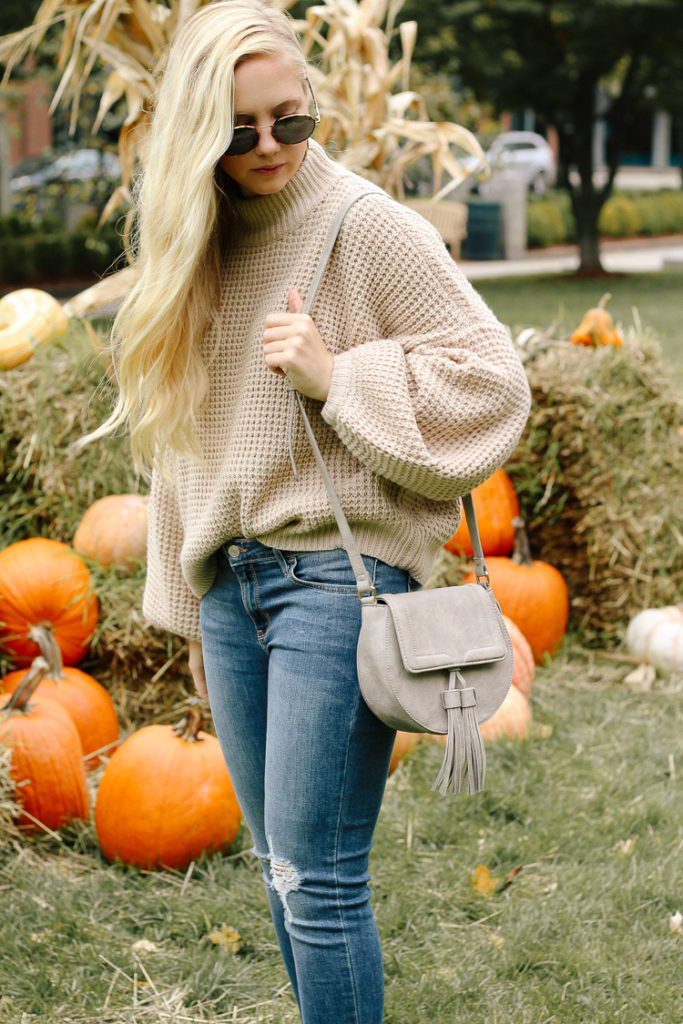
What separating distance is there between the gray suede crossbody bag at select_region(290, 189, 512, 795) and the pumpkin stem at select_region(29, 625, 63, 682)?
2.04 metres

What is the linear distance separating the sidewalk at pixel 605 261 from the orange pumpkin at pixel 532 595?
12.6 m

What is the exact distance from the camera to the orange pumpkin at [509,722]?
3.68m

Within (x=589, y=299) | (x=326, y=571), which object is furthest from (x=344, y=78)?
(x=589, y=299)

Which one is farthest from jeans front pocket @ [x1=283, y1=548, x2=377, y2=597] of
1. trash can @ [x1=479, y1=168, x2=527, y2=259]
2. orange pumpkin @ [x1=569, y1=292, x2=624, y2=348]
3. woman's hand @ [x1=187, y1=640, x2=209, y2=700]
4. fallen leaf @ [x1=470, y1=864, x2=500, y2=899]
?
trash can @ [x1=479, y1=168, x2=527, y2=259]

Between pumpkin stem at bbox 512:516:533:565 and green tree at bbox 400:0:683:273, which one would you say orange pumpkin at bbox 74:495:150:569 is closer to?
pumpkin stem at bbox 512:516:533:565

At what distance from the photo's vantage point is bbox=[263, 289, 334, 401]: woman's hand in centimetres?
166

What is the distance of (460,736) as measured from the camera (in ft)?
5.60

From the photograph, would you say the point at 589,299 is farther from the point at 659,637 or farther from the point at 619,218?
the point at 619,218

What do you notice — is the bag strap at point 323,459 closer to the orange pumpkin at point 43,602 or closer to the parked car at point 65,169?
the orange pumpkin at point 43,602

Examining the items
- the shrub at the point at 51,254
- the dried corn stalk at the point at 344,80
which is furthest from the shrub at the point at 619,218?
the dried corn stalk at the point at 344,80

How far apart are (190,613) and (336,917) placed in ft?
2.19

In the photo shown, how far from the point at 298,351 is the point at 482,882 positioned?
1800 mm

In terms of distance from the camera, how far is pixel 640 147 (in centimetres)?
4809

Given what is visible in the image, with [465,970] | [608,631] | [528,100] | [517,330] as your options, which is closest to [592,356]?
[517,330]
